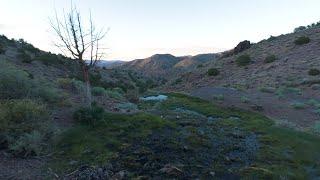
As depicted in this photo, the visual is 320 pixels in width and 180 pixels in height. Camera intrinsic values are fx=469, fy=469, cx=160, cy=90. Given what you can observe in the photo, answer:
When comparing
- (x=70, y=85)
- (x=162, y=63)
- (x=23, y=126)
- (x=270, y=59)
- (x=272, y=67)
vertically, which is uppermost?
(x=70, y=85)

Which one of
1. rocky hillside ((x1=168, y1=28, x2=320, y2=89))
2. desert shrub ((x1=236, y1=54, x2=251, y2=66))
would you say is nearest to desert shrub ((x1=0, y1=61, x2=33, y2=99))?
rocky hillside ((x1=168, y1=28, x2=320, y2=89))

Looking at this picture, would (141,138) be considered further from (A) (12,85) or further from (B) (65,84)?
(B) (65,84)

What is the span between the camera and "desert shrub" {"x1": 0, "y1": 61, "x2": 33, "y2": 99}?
49.8 feet

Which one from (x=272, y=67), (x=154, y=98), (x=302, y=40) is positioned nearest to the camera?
(x=154, y=98)

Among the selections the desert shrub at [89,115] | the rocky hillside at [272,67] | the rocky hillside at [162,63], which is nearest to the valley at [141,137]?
the desert shrub at [89,115]

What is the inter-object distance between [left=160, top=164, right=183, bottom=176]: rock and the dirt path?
295 inches

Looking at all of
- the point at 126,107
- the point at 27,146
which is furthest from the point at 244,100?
the point at 27,146

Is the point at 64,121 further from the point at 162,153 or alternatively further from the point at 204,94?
the point at 204,94

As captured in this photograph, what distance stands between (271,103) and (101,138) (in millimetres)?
13129

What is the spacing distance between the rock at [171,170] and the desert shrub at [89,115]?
152 inches

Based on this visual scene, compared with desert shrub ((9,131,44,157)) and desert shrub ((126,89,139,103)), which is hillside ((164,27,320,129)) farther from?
desert shrub ((9,131,44,157))

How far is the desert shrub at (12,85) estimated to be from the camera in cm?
1519

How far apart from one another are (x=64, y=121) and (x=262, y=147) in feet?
19.4

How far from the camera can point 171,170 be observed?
35.0 feet
